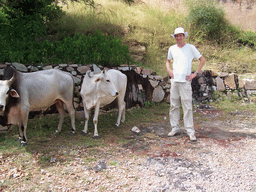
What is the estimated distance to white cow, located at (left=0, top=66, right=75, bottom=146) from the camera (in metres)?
3.57

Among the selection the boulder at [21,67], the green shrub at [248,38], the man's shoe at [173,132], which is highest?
the green shrub at [248,38]

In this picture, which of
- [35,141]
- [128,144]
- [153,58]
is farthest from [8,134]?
[153,58]

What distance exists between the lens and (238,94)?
24.2 feet

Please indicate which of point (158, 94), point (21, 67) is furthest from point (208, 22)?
point (21, 67)

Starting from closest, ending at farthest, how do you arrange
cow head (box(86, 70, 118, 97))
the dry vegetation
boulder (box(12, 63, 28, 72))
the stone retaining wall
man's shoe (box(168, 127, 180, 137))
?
cow head (box(86, 70, 118, 97))
man's shoe (box(168, 127, 180, 137))
boulder (box(12, 63, 28, 72))
the stone retaining wall
the dry vegetation

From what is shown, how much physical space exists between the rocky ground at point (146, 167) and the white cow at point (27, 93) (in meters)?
0.61

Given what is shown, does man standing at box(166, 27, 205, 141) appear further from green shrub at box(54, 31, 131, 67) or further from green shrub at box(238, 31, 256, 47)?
green shrub at box(238, 31, 256, 47)

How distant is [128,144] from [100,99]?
105 cm

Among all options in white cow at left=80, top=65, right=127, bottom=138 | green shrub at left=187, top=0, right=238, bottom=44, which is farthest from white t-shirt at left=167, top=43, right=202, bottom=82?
green shrub at left=187, top=0, right=238, bottom=44

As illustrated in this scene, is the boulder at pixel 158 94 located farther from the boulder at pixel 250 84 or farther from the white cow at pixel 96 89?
the boulder at pixel 250 84

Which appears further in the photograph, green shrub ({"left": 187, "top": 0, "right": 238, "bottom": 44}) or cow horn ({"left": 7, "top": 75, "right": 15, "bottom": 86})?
green shrub ({"left": 187, "top": 0, "right": 238, "bottom": 44})

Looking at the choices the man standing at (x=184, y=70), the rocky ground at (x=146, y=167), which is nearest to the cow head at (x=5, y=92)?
the rocky ground at (x=146, y=167)

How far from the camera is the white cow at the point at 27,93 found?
3568mm

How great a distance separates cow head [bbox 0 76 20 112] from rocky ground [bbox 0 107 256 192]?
0.84 meters
